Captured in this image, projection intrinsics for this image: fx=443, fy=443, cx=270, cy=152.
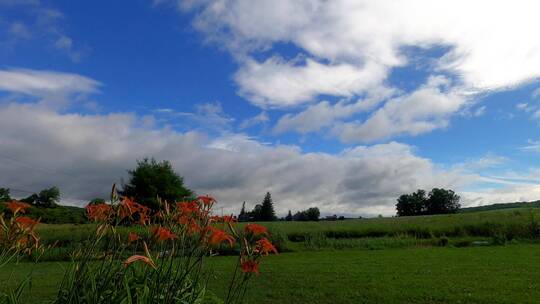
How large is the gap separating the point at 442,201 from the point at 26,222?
312ft

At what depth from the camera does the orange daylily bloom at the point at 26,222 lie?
2855mm

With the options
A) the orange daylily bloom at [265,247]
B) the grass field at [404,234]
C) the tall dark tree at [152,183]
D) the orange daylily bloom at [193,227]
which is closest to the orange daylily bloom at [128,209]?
the orange daylily bloom at [193,227]

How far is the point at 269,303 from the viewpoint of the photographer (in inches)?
342

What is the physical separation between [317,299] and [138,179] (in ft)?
127

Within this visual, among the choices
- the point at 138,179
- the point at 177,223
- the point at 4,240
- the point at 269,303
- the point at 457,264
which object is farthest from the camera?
the point at 138,179

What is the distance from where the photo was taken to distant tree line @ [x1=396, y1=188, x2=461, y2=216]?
294ft

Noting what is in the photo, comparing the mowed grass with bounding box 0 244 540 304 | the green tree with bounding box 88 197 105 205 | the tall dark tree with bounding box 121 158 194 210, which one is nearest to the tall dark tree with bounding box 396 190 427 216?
the tall dark tree with bounding box 121 158 194 210

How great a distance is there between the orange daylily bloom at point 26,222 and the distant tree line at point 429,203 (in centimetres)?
9186

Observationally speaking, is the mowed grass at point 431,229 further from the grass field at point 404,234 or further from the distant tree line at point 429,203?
the distant tree line at point 429,203

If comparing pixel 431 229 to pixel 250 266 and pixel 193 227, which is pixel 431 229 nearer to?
pixel 193 227

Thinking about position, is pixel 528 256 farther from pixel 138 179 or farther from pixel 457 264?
pixel 138 179

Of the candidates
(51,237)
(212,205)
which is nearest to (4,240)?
(212,205)

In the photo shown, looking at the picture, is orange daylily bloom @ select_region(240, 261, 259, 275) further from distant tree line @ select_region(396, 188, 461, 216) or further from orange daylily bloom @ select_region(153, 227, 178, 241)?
distant tree line @ select_region(396, 188, 461, 216)

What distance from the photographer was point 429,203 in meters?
92.2
